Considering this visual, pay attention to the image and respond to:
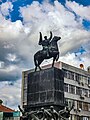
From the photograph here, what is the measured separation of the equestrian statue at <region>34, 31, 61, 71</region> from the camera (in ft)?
57.1

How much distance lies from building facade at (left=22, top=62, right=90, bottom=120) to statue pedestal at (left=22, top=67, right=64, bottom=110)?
82.3ft

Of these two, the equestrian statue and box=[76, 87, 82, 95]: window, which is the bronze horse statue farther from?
box=[76, 87, 82, 95]: window

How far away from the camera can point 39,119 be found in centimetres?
1617

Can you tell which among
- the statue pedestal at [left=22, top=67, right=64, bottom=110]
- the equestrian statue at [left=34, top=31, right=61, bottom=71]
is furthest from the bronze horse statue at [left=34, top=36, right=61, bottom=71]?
the statue pedestal at [left=22, top=67, right=64, bottom=110]

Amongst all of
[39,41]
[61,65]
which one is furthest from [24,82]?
[39,41]

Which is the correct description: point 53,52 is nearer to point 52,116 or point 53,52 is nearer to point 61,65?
point 52,116

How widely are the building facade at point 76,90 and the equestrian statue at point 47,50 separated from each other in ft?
80.1

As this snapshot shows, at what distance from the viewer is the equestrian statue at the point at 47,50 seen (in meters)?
17.4

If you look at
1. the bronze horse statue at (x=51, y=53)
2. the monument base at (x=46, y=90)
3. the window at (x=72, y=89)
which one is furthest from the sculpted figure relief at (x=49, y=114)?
the window at (x=72, y=89)

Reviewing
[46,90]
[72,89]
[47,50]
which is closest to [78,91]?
[72,89]

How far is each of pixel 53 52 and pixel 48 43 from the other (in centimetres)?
76

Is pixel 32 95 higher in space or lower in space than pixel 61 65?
lower

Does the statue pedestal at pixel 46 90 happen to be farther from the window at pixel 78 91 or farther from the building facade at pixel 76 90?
the window at pixel 78 91

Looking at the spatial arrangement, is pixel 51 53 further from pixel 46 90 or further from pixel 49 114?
pixel 49 114
